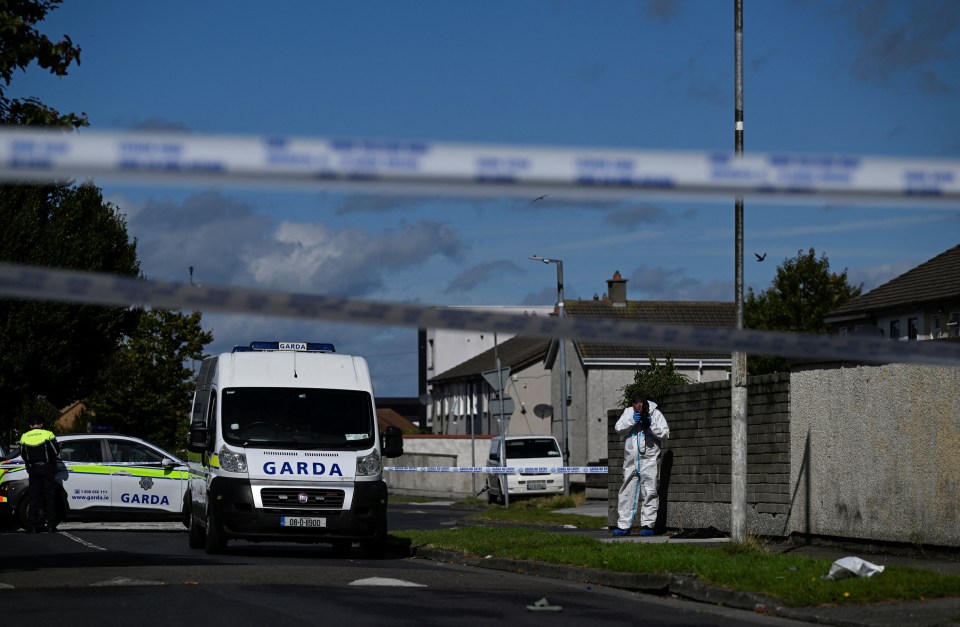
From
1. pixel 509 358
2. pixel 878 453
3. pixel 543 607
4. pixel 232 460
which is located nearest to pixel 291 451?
pixel 232 460

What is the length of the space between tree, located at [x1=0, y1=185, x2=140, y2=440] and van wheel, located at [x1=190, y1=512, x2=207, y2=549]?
2428cm

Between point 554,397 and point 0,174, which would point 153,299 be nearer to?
point 0,174

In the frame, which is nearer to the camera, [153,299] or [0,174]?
[0,174]

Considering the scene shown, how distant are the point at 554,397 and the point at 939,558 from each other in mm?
52415

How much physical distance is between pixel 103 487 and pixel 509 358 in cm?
5485

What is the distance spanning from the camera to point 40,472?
2042 centimetres

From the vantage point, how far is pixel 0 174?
5.98 metres

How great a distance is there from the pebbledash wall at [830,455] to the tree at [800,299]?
45.3 metres

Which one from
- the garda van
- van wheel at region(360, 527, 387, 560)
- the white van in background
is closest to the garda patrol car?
the garda van

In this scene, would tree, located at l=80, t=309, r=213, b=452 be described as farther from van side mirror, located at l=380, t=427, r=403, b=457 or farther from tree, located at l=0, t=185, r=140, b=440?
van side mirror, located at l=380, t=427, r=403, b=457

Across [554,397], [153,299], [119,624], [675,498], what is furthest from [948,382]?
[554,397]

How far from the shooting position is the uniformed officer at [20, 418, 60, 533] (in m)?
20.3

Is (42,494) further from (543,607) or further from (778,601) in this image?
(778,601)

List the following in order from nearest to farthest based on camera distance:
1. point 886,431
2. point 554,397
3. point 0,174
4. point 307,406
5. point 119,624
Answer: point 0,174 → point 119,624 → point 886,431 → point 307,406 → point 554,397
